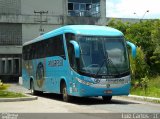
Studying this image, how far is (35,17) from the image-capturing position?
190 feet

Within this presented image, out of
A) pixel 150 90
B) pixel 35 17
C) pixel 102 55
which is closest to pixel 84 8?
pixel 35 17

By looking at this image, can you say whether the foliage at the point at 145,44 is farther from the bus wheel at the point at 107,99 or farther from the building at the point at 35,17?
the building at the point at 35,17

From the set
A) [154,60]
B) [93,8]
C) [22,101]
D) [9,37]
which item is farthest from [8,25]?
[22,101]

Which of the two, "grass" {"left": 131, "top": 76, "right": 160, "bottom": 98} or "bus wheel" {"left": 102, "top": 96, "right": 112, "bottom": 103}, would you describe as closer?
"bus wheel" {"left": 102, "top": 96, "right": 112, "bottom": 103}

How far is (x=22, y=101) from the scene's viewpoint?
21.8 m

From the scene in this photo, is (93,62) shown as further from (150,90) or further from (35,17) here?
(35,17)

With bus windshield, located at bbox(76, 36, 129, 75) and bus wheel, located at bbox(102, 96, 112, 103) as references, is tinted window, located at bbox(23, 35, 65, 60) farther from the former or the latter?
bus wheel, located at bbox(102, 96, 112, 103)

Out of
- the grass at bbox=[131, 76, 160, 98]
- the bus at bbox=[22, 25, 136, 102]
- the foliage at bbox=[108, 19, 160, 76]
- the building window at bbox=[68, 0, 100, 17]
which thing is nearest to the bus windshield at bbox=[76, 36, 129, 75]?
the bus at bbox=[22, 25, 136, 102]

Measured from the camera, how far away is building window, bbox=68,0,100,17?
61756mm

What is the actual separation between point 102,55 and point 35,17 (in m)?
38.2

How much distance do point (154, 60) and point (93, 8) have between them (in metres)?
27.6

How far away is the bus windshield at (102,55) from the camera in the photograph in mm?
20469

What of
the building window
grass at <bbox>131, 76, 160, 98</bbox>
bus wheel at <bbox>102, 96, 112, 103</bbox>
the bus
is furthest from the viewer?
the building window

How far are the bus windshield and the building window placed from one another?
1580 inches
